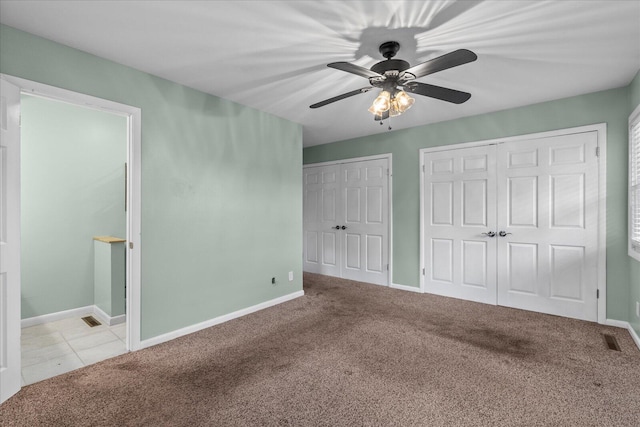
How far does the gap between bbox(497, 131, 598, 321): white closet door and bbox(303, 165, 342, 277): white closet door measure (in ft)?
8.23

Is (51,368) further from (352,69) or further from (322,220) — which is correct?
(322,220)

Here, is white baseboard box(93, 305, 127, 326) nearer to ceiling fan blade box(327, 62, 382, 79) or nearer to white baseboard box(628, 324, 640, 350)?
ceiling fan blade box(327, 62, 382, 79)

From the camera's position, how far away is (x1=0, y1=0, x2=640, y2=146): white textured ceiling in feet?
6.20

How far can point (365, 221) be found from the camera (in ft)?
16.6

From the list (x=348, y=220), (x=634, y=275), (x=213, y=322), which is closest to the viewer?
(x=634, y=275)

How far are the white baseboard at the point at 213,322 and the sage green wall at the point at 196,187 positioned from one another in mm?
47

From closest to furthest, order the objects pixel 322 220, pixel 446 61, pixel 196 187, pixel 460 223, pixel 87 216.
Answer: pixel 446 61
pixel 196 187
pixel 87 216
pixel 460 223
pixel 322 220

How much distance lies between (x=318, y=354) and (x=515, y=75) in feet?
9.86

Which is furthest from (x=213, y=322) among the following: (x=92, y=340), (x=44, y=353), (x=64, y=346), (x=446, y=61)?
(x=446, y=61)

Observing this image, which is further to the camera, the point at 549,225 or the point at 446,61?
the point at 549,225

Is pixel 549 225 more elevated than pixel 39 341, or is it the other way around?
pixel 549 225

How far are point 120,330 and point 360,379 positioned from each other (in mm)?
2520

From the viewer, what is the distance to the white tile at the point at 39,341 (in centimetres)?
278

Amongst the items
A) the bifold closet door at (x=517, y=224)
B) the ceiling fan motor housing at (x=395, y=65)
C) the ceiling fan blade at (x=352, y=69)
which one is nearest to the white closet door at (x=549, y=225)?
the bifold closet door at (x=517, y=224)
